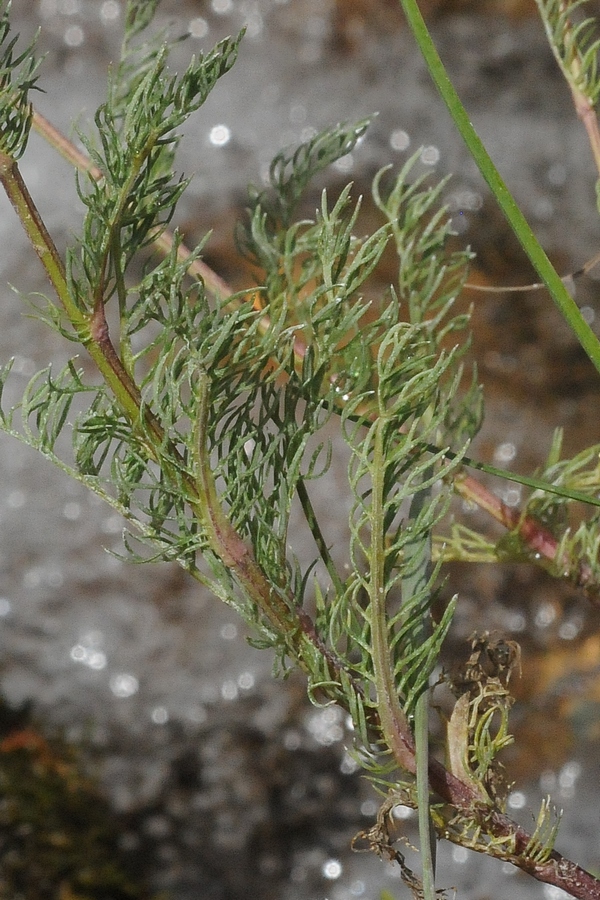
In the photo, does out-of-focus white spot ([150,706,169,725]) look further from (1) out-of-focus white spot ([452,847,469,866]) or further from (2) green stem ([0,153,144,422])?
(2) green stem ([0,153,144,422])

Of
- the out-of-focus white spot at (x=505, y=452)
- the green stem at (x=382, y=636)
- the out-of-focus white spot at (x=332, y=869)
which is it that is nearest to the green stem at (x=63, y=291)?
the green stem at (x=382, y=636)

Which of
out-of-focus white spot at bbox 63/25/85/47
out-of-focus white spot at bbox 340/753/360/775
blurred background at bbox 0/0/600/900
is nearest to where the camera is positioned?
blurred background at bbox 0/0/600/900

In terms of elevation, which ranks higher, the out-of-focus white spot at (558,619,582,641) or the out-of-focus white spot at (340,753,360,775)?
the out-of-focus white spot at (558,619,582,641)

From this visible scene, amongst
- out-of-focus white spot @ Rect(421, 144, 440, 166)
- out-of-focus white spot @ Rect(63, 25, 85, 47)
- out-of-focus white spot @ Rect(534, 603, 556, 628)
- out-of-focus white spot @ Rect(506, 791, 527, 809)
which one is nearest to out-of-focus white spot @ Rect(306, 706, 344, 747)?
out-of-focus white spot @ Rect(506, 791, 527, 809)

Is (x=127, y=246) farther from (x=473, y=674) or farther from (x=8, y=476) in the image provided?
(x=8, y=476)

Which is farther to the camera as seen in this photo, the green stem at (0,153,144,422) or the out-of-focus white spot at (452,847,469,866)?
the out-of-focus white spot at (452,847,469,866)

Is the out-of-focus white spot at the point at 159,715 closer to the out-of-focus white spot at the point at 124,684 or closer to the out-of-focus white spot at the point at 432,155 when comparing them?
the out-of-focus white spot at the point at 124,684

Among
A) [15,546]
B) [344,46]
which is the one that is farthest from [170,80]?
[344,46]

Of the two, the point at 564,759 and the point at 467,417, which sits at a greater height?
the point at 467,417

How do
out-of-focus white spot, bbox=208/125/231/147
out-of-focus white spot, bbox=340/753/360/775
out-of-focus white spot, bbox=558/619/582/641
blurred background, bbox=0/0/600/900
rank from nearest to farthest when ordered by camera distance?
blurred background, bbox=0/0/600/900 → out-of-focus white spot, bbox=340/753/360/775 → out-of-focus white spot, bbox=558/619/582/641 → out-of-focus white spot, bbox=208/125/231/147
